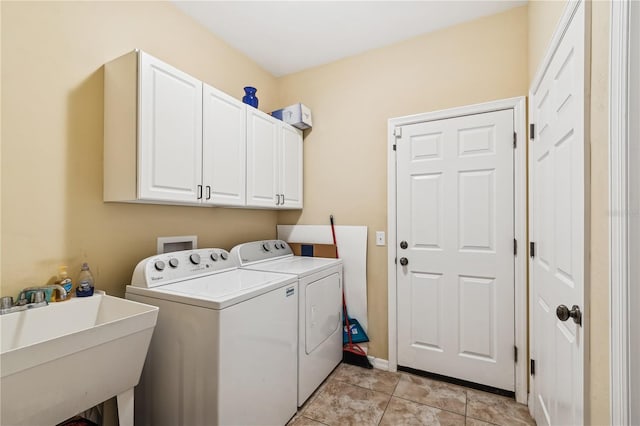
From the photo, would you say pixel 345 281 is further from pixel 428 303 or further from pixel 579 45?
pixel 579 45

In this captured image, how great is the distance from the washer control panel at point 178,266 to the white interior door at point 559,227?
1916 millimetres

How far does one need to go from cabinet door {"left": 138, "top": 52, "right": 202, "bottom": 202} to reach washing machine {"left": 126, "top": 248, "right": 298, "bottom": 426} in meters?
0.43

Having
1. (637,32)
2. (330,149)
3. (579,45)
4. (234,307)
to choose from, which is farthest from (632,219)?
(330,149)

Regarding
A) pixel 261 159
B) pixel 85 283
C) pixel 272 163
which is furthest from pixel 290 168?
pixel 85 283

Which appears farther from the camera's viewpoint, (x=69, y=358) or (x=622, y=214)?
(x=69, y=358)

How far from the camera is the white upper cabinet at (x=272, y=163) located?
2.29m

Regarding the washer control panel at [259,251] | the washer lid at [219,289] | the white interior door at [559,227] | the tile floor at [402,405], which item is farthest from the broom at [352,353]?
the white interior door at [559,227]

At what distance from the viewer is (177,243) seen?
2.08 metres

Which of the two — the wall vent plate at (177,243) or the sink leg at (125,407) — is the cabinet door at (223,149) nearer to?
the wall vent plate at (177,243)

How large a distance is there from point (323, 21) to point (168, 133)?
147cm

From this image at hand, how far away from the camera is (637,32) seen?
0.74 m

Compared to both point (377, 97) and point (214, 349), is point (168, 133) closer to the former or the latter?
point (214, 349)

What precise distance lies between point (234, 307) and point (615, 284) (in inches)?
55.7

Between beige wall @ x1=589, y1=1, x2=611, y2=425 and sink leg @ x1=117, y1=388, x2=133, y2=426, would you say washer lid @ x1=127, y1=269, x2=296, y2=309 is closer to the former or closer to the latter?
sink leg @ x1=117, y1=388, x2=133, y2=426
